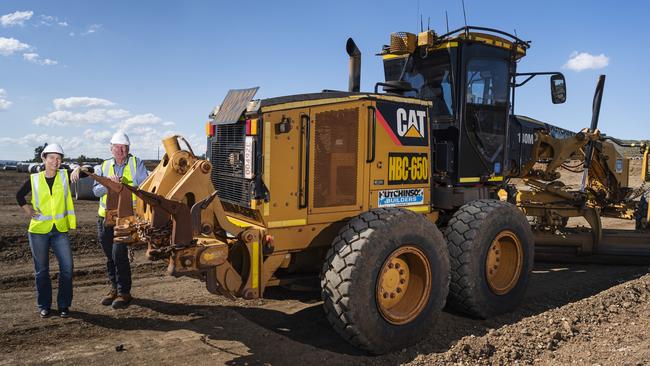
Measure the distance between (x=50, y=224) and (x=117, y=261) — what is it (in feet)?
2.63

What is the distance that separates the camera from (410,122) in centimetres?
541

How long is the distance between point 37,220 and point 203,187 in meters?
2.37

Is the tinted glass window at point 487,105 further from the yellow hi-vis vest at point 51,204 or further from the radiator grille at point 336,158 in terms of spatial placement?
the yellow hi-vis vest at point 51,204

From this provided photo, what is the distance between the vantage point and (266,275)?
4.58 metres

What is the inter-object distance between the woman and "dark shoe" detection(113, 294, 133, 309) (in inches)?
18.8

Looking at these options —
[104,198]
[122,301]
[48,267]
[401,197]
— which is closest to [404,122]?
[401,197]

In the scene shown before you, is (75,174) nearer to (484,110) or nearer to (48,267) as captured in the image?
(48,267)

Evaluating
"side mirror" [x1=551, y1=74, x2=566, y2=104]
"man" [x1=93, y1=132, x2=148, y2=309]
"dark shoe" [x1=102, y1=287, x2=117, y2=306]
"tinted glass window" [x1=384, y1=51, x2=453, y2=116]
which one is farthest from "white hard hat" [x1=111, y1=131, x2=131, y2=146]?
"side mirror" [x1=551, y1=74, x2=566, y2=104]

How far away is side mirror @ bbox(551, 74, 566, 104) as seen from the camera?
259 inches

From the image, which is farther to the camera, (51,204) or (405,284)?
(51,204)

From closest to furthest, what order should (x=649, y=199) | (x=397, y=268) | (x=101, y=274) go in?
(x=397, y=268) < (x=101, y=274) < (x=649, y=199)

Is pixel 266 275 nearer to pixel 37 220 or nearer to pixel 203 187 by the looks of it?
pixel 203 187

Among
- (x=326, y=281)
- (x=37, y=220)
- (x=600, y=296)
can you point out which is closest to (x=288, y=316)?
(x=326, y=281)

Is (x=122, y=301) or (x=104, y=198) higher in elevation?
(x=104, y=198)
